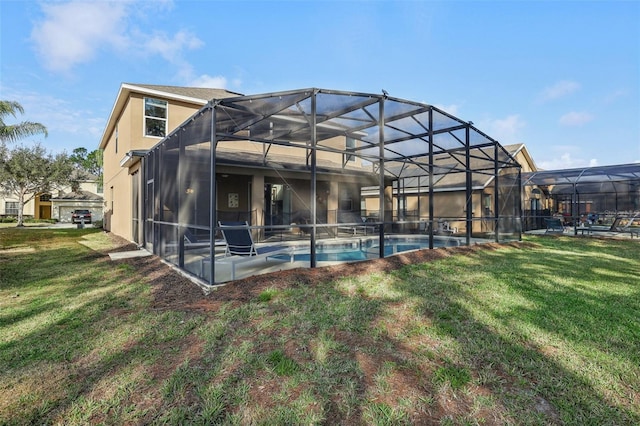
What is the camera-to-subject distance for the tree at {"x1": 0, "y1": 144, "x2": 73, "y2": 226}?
25.8m

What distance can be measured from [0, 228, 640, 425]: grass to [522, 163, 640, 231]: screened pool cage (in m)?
14.0

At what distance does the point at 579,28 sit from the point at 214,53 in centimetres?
1527

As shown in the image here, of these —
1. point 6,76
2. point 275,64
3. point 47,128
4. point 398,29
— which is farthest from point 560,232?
point 6,76

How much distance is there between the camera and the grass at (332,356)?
2.28 metres

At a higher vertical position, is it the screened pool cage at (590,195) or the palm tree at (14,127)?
the palm tree at (14,127)

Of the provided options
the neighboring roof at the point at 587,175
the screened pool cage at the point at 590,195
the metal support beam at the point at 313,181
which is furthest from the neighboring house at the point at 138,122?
the neighboring roof at the point at 587,175

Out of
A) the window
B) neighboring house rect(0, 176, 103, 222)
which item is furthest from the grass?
the window

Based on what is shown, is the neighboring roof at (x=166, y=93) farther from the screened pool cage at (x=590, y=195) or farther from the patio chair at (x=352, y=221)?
the screened pool cage at (x=590, y=195)

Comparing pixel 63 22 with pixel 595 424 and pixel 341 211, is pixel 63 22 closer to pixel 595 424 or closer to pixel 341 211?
pixel 341 211

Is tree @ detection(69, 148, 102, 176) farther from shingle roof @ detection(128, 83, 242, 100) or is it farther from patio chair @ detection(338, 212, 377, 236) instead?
patio chair @ detection(338, 212, 377, 236)

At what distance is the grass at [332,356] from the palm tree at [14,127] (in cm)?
1129

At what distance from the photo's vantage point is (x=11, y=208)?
3659 cm

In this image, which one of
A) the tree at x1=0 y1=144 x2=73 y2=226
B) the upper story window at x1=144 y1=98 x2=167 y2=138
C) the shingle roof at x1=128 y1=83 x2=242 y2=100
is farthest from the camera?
the tree at x1=0 y1=144 x2=73 y2=226

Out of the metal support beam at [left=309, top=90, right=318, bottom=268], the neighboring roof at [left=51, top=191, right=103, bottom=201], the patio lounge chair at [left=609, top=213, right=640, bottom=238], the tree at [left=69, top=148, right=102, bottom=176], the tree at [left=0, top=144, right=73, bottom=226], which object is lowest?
the patio lounge chair at [left=609, top=213, right=640, bottom=238]
